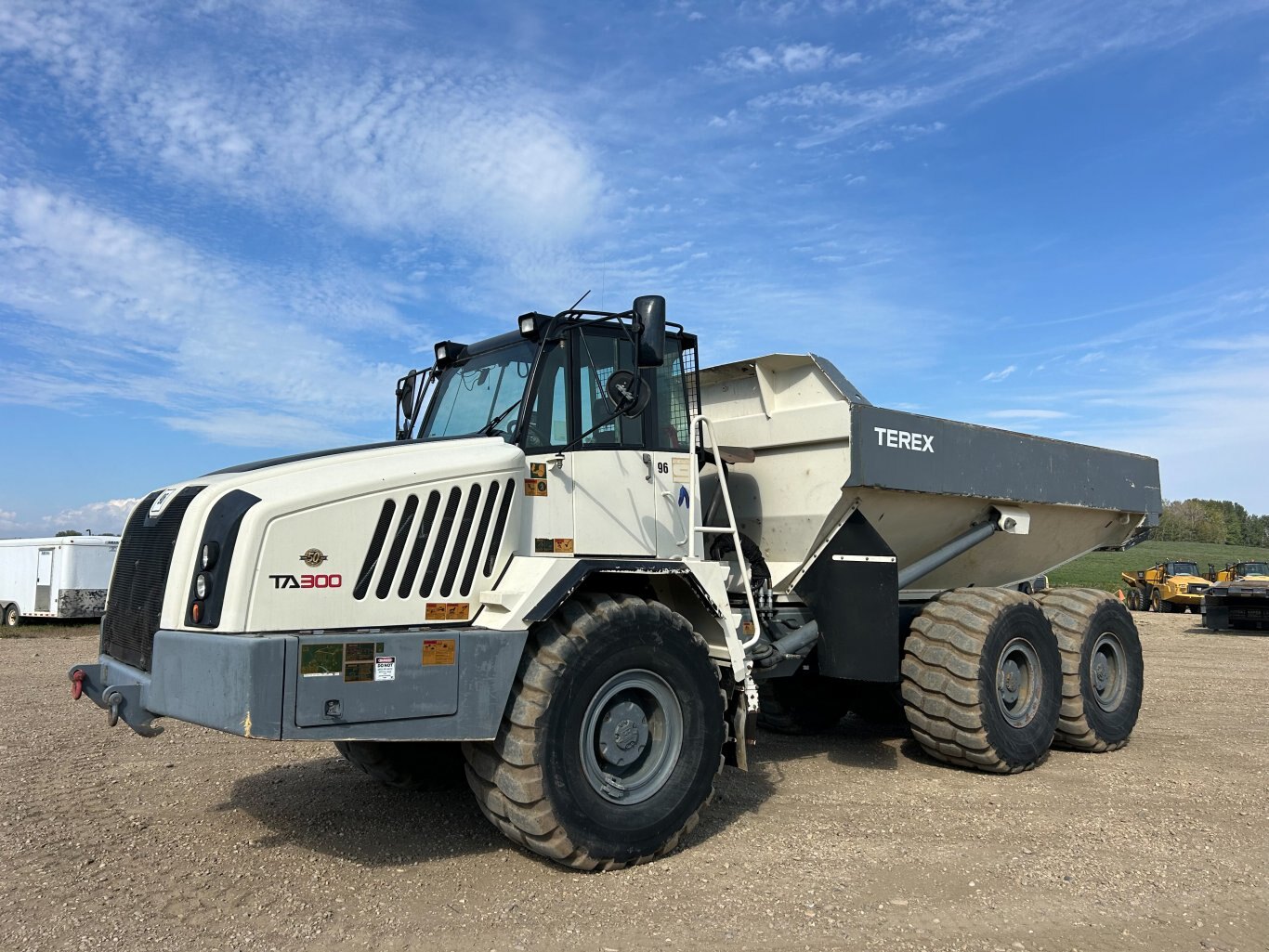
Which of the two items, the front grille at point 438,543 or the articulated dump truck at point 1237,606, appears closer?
the front grille at point 438,543

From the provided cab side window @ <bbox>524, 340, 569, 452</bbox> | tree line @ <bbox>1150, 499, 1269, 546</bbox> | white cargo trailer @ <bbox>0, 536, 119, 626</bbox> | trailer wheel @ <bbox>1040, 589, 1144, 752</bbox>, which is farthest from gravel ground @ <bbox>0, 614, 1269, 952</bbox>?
tree line @ <bbox>1150, 499, 1269, 546</bbox>

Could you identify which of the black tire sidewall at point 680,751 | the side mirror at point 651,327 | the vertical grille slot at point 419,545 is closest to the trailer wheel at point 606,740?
the black tire sidewall at point 680,751

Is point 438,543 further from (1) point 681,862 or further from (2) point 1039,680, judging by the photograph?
(2) point 1039,680

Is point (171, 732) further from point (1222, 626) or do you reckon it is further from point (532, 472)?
point (1222, 626)

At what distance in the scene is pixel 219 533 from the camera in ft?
15.0

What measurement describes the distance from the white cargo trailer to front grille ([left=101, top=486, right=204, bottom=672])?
20.2 meters

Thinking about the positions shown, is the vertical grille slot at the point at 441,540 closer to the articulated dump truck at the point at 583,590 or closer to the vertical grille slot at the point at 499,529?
the articulated dump truck at the point at 583,590

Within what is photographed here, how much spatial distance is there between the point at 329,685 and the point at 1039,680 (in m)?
5.93

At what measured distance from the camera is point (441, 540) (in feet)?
16.4

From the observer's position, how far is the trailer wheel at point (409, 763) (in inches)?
255

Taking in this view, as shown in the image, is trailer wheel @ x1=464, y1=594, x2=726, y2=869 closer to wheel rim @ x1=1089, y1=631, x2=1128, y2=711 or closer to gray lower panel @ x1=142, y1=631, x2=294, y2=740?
gray lower panel @ x1=142, y1=631, x2=294, y2=740

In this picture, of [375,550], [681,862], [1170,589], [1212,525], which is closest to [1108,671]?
[681,862]

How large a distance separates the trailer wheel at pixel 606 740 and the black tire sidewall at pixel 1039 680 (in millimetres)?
2710

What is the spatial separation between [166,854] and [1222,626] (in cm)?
2580
